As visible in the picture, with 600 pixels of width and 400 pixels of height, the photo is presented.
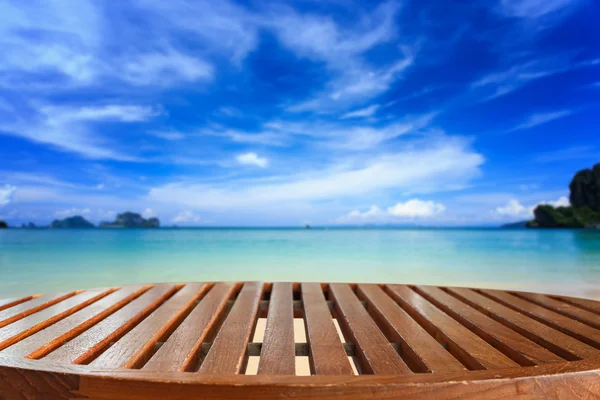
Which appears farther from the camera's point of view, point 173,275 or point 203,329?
point 173,275

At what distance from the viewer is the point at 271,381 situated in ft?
3.29

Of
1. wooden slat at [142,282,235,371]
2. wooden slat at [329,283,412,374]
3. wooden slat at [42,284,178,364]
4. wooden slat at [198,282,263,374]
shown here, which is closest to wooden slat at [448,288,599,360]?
wooden slat at [329,283,412,374]

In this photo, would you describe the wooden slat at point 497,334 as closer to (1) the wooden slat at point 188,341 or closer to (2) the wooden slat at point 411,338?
(2) the wooden slat at point 411,338

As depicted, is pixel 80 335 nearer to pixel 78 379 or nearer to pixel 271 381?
pixel 78 379

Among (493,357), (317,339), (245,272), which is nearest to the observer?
(493,357)

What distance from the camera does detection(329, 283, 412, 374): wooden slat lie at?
1.19 metres

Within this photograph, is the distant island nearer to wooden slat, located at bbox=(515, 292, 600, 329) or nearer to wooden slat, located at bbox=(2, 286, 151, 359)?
wooden slat, located at bbox=(515, 292, 600, 329)

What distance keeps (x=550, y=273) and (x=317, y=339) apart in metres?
8.49

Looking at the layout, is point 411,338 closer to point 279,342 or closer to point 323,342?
point 323,342

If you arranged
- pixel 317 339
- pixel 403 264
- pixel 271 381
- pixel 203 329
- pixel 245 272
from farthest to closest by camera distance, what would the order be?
pixel 403 264 → pixel 245 272 → pixel 203 329 → pixel 317 339 → pixel 271 381

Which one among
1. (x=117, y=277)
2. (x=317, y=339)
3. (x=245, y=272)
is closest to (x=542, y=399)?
(x=317, y=339)

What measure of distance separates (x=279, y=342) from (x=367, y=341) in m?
0.34

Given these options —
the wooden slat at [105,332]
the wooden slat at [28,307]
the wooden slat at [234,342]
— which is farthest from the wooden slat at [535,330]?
the wooden slat at [28,307]

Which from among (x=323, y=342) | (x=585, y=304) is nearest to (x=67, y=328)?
(x=323, y=342)
